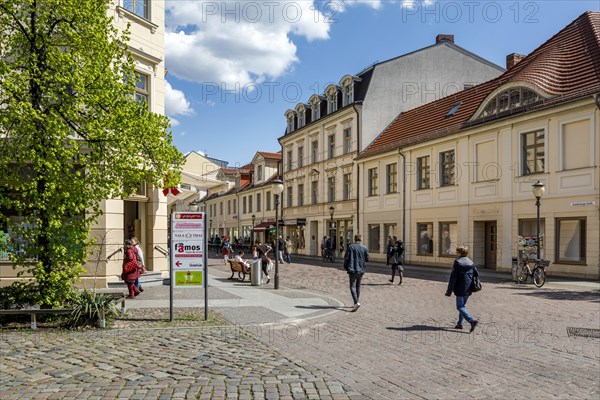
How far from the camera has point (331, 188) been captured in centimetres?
3944

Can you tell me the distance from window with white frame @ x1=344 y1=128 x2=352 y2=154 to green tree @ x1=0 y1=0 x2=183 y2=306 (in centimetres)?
2752

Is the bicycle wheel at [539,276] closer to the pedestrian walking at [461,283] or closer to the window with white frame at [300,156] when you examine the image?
the pedestrian walking at [461,283]

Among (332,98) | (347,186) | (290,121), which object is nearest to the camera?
(347,186)

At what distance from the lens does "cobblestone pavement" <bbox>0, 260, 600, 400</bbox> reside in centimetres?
595

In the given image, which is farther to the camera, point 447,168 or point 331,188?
point 331,188

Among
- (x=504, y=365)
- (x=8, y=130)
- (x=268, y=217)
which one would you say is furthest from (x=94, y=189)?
(x=268, y=217)

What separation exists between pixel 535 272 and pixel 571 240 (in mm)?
3975

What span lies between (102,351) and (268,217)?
4220 centimetres

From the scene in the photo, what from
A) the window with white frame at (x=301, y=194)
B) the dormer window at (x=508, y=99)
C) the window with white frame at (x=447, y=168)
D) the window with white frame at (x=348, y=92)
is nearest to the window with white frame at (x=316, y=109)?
the window with white frame at (x=348, y=92)

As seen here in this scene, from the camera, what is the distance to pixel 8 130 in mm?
9016

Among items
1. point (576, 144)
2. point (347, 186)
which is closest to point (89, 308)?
point (576, 144)


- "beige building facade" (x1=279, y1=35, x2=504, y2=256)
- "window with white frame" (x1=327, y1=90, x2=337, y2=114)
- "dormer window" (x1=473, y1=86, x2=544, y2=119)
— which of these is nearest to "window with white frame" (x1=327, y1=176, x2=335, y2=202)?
"beige building facade" (x1=279, y1=35, x2=504, y2=256)

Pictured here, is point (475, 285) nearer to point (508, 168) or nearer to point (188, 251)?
point (188, 251)

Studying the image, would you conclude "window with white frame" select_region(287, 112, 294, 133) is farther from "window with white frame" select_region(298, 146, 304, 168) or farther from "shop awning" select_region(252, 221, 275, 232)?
"shop awning" select_region(252, 221, 275, 232)
